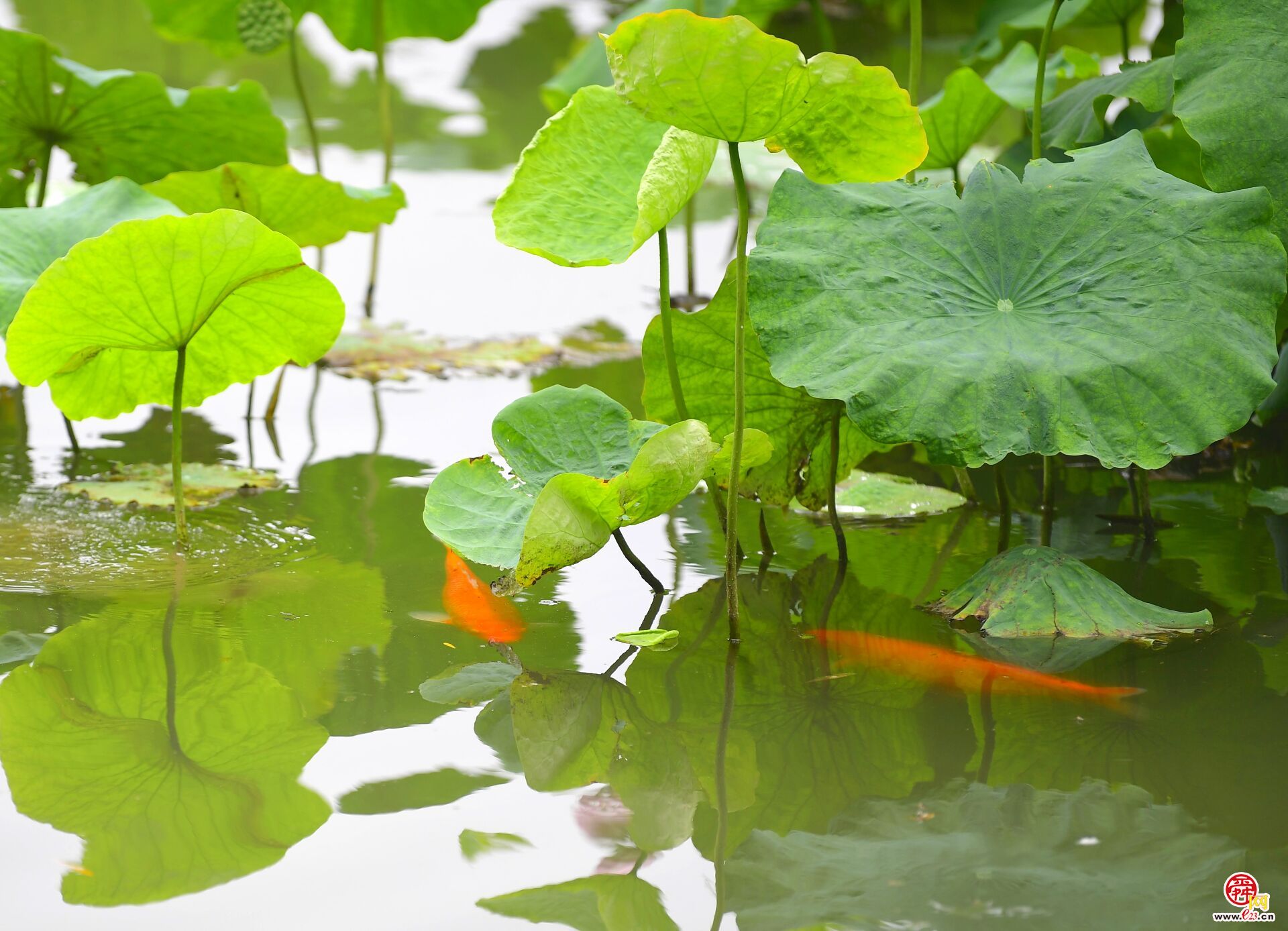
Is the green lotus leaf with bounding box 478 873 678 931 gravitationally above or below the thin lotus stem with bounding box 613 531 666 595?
below

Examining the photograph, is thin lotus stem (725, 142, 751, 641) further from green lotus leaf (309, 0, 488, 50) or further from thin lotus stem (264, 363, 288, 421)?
green lotus leaf (309, 0, 488, 50)

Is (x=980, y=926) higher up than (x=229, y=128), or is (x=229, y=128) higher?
(x=229, y=128)

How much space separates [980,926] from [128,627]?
86 cm

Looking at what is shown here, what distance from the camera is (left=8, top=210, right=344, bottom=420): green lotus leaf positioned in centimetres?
126

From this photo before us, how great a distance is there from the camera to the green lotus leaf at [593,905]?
81cm

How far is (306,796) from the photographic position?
3.11ft

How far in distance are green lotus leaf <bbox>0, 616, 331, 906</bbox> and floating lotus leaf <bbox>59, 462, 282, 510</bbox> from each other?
1.23 ft

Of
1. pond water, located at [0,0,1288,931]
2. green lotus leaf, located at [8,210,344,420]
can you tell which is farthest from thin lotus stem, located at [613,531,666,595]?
green lotus leaf, located at [8,210,344,420]

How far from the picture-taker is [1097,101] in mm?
1635

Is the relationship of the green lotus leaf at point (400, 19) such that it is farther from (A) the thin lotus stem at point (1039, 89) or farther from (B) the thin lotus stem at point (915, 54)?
(A) the thin lotus stem at point (1039, 89)

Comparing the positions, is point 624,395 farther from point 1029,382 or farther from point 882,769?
point 882,769

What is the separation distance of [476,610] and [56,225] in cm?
79

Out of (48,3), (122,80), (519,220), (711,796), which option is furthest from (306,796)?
(48,3)

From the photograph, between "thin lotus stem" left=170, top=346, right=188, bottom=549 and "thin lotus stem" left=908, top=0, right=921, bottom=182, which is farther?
"thin lotus stem" left=908, top=0, right=921, bottom=182
